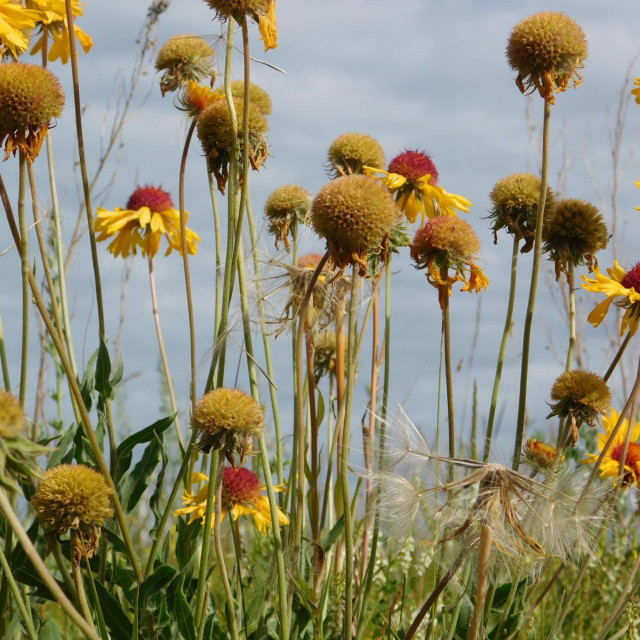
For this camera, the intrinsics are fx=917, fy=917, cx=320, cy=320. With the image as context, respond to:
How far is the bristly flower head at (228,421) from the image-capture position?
1.88 metres

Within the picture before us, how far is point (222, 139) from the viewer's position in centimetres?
223

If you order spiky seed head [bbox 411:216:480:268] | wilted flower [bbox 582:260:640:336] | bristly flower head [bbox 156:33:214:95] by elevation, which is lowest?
wilted flower [bbox 582:260:640:336]

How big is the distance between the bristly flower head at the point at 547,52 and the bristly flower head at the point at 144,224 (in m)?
1.48

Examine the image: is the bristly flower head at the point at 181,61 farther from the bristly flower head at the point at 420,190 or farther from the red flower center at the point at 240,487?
the red flower center at the point at 240,487

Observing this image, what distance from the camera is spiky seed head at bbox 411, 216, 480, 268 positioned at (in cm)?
219

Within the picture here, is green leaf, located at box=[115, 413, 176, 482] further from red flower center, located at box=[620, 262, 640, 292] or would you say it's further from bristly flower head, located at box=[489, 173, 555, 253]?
red flower center, located at box=[620, 262, 640, 292]

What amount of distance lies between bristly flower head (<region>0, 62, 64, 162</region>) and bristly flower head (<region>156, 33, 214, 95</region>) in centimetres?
91

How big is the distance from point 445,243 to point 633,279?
2.25 ft

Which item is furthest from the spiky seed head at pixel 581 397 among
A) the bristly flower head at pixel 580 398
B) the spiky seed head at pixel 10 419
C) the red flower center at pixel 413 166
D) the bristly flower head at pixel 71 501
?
the spiky seed head at pixel 10 419

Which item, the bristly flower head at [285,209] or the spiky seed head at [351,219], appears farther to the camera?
the bristly flower head at [285,209]

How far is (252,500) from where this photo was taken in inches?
105

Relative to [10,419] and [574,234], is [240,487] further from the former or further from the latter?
[10,419]

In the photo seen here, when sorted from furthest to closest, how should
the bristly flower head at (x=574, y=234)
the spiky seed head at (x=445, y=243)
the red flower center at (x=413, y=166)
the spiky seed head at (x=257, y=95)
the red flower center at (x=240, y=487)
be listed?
the red flower center at (x=413, y=166) < the spiky seed head at (x=257, y=95) < the red flower center at (x=240, y=487) < the bristly flower head at (x=574, y=234) < the spiky seed head at (x=445, y=243)

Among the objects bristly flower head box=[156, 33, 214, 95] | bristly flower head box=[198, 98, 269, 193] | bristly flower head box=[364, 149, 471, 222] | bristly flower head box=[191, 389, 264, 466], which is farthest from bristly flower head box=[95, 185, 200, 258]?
bristly flower head box=[191, 389, 264, 466]
